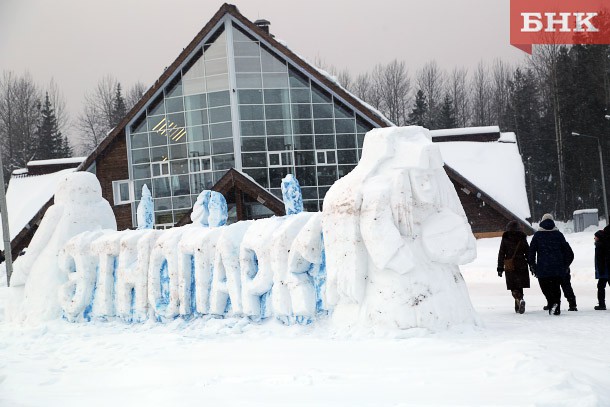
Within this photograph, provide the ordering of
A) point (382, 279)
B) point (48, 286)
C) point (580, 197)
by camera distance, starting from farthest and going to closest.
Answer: point (580, 197) < point (48, 286) < point (382, 279)

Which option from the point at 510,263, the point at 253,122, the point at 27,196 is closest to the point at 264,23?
the point at 253,122

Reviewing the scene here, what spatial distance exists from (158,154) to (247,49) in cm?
628

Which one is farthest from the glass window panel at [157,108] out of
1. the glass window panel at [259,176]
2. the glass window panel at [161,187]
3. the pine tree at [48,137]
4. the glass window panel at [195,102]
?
the pine tree at [48,137]

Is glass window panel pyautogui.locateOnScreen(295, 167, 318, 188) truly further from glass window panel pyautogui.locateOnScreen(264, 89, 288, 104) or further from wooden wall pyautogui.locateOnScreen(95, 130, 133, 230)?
wooden wall pyautogui.locateOnScreen(95, 130, 133, 230)

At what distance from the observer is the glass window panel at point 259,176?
106 feet

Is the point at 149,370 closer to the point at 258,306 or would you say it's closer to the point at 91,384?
the point at 91,384

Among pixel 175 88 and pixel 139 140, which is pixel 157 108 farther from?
pixel 139 140

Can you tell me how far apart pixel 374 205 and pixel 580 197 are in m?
46.9

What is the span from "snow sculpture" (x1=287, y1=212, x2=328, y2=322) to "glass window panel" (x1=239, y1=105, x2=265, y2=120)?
74.7 feet

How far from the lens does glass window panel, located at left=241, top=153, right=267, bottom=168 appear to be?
32219 mm

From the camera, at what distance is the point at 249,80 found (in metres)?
32.3

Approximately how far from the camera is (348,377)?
6992 millimetres

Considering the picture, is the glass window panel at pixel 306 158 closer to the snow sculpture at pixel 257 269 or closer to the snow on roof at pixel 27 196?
the snow on roof at pixel 27 196

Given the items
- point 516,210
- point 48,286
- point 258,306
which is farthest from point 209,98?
point 258,306
